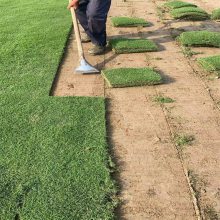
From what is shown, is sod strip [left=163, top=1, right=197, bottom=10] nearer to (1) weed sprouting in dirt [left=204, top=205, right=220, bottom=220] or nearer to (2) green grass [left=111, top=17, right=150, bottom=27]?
(2) green grass [left=111, top=17, right=150, bottom=27]

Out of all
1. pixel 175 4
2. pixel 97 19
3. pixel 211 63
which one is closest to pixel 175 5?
pixel 175 4

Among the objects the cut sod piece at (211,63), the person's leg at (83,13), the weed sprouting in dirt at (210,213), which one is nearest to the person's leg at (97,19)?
the person's leg at (83,13)

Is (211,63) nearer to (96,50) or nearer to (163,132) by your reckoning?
(96,50)

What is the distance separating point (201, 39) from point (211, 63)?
41.1 inches

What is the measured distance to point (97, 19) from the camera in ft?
19.0

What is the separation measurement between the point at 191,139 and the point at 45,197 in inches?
59.2

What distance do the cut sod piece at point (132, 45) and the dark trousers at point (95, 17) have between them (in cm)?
22

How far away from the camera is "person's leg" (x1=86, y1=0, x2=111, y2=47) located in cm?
571

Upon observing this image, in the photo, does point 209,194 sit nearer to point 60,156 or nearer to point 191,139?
point 191,139

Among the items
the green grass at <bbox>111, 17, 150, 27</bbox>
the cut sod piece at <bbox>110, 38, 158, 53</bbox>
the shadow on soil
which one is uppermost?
the shadow on soil

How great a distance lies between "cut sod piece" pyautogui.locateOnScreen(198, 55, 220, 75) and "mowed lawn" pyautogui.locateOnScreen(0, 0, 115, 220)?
1.69m

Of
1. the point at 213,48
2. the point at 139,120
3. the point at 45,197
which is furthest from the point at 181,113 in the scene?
the point at 213,48

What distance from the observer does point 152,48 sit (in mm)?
5973

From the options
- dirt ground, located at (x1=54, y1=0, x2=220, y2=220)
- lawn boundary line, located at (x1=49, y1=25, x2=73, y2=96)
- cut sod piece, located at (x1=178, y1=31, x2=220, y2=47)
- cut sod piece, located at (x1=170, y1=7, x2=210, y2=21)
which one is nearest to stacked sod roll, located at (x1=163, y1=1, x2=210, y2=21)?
cut sod piece, located at (x1=170, y1=7, x2=210, y2=21)
